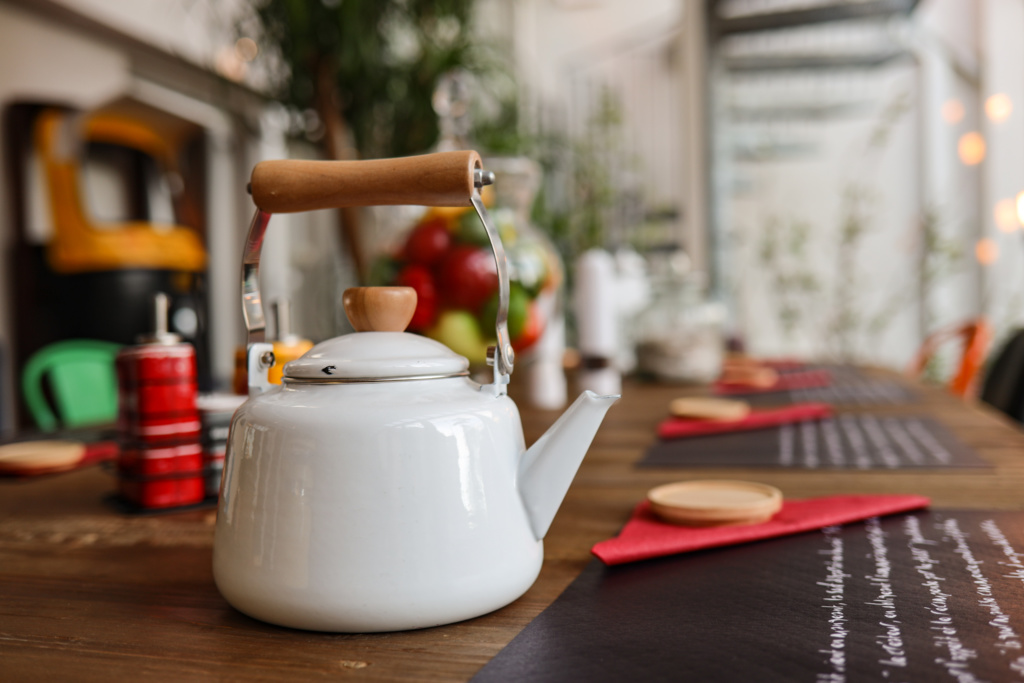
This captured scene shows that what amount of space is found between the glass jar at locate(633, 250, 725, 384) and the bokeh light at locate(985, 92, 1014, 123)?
236 cm

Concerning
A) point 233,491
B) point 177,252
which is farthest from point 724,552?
point 177,252

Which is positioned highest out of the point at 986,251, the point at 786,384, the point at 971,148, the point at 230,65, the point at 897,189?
the point at 230,65

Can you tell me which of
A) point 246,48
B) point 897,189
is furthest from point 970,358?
point 897,189

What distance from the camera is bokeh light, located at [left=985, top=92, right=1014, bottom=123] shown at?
11.3 ft

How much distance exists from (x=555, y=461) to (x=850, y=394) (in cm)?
115

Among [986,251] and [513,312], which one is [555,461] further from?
[986,251]

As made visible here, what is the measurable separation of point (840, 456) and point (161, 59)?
3.57m

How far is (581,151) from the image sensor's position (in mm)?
3656

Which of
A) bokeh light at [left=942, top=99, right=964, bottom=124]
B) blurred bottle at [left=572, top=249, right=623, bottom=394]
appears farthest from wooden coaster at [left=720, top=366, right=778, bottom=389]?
bokeh light at [left=942, top=99, right=964, bottom=124]

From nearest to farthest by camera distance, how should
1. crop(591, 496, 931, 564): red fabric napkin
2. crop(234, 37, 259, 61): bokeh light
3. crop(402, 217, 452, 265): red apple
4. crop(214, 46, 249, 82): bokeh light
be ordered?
crop(591, 496, 931, 564): red fabric napkin
crop(402, 217, 452, 265): red apple
crop(234, 37, 259, 61): bokeh light
crop(214, 46, 249, 82): bokeh light

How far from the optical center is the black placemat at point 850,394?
1.32 m

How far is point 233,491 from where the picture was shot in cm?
40

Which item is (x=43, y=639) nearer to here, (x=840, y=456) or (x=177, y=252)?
(x=840, y=456)

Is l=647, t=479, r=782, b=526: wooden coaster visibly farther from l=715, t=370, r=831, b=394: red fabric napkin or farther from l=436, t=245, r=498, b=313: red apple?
l=715, t=370, r=831, b=394: red fabric napkin
